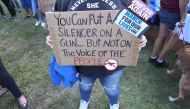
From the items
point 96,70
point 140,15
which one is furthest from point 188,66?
point 140,15

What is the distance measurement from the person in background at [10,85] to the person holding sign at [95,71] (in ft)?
2.34

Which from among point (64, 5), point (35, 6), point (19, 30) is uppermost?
point (64, 5)

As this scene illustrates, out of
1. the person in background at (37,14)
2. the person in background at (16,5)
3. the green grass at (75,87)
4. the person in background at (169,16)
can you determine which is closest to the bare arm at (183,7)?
the person in background at (169,16)

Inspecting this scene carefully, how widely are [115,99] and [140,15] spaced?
118 cm

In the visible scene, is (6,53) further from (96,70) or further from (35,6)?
(96,70)

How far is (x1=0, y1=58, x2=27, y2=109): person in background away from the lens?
9.11 feet

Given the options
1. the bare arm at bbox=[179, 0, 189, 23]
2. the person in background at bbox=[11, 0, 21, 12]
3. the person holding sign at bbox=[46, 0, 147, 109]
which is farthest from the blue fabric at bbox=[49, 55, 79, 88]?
the person in background at bbox=[11, 0, 21, 12]

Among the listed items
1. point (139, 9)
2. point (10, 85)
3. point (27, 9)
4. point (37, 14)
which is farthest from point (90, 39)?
point (27, 9)

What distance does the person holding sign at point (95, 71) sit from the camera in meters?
1.92

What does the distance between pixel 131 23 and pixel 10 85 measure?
5.63 ft

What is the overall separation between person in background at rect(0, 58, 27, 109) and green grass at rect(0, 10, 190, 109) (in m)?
0.11

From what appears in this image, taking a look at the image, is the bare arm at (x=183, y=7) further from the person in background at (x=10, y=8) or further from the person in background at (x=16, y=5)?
the person in background at (x=16, y=5)

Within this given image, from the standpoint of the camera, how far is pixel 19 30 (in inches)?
211

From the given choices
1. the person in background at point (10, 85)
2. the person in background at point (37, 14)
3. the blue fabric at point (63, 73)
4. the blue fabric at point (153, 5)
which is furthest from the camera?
the person in background at point (37, 14)
